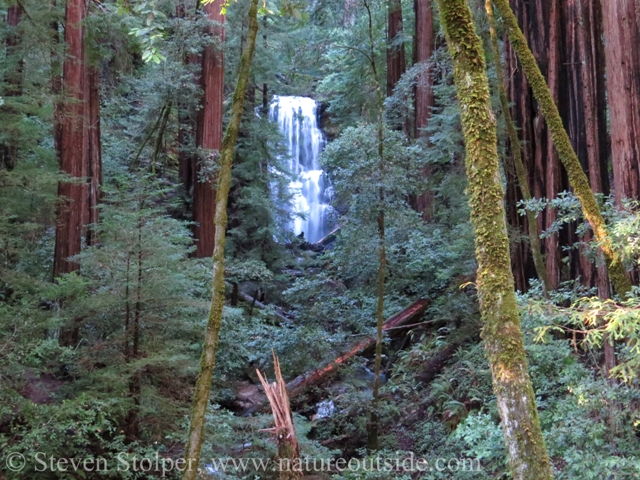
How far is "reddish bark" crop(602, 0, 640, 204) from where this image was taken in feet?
16.8

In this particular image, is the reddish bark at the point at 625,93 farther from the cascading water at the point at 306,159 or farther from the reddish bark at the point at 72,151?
the cascading water at the point at 306,159

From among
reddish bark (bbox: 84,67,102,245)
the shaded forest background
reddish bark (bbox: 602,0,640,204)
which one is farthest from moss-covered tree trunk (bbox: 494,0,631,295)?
reddish bark (bbox: 84,67,102,245)

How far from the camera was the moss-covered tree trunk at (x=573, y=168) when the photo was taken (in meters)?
3.68

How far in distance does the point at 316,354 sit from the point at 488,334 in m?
5.38

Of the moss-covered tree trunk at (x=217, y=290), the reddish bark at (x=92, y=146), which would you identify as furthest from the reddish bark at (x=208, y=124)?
the moss-covered tree trunk at (x=217, y=290)

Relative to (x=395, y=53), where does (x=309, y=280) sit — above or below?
below

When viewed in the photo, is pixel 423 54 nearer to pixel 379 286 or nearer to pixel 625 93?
pixel 379 286

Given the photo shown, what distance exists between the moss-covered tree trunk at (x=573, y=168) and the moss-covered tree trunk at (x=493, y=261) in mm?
1498

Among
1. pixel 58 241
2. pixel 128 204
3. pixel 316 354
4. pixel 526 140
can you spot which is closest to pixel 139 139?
pixel 58 241

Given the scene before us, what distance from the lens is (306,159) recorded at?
23.1 m

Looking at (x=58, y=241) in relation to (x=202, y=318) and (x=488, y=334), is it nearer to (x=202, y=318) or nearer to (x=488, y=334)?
(x=202, y=318)

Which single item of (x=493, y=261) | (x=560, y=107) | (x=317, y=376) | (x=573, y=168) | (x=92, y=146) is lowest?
(x=317, y=376)

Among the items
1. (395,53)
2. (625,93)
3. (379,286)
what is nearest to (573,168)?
(625,93)

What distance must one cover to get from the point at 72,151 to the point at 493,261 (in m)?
7.71
